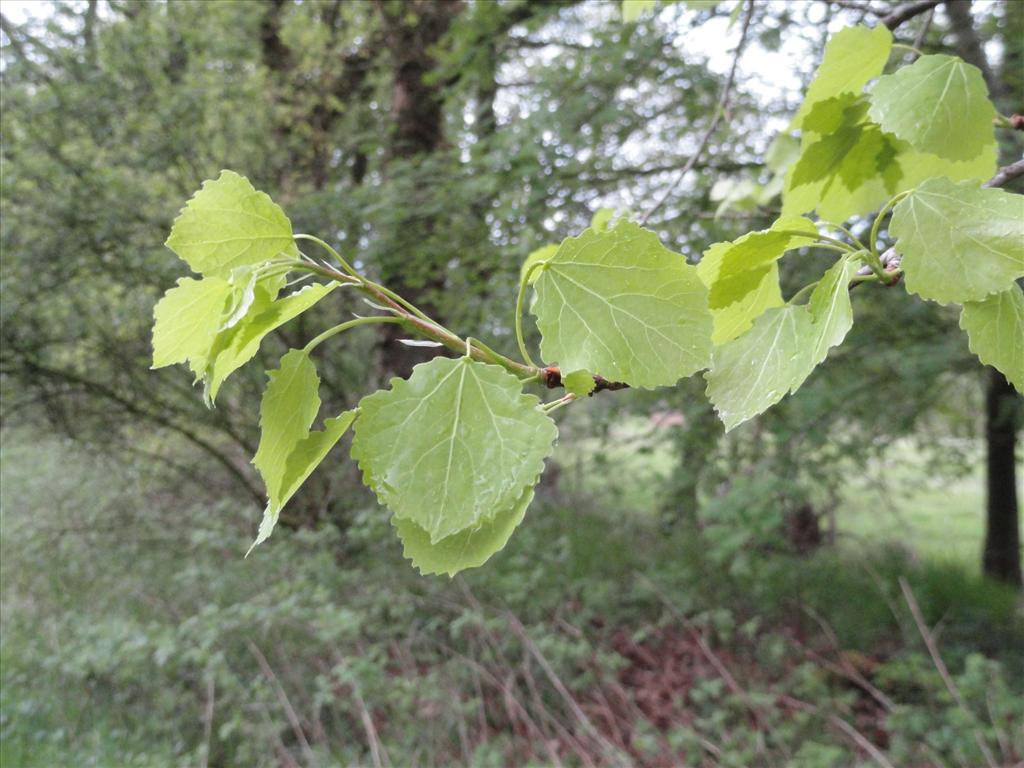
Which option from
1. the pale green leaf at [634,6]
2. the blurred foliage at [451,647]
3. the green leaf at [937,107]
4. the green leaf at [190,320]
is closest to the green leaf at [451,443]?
the green leaf at [190,320]

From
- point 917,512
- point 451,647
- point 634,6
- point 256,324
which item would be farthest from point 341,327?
point 917,512

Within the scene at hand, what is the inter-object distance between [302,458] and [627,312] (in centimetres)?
20

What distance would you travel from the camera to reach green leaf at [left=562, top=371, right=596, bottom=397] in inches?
15.9

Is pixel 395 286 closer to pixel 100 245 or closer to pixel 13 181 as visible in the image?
pixel 100 245

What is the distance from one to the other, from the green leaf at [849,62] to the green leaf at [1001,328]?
0.25 meters

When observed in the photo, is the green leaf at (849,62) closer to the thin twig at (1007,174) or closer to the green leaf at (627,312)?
the thin twig at (1007,174)

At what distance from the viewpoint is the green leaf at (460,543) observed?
0.39 meters

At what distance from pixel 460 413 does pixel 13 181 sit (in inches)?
117

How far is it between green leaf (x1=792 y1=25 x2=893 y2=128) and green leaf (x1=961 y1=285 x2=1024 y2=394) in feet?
0.81

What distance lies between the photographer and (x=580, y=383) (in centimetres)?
41

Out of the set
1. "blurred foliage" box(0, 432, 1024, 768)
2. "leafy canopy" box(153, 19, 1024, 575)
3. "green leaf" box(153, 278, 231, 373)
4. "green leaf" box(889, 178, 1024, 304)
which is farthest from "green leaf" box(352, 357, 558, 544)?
"blurred foliage" box(0, 432, 1024, 768)

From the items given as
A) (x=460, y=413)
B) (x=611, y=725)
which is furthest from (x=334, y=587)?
(x=460, y=413)

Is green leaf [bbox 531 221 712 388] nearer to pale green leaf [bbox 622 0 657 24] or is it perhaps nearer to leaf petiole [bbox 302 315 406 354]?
leaf petiole [bbox 302 315 406 354]

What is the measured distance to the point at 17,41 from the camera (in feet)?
9.00
